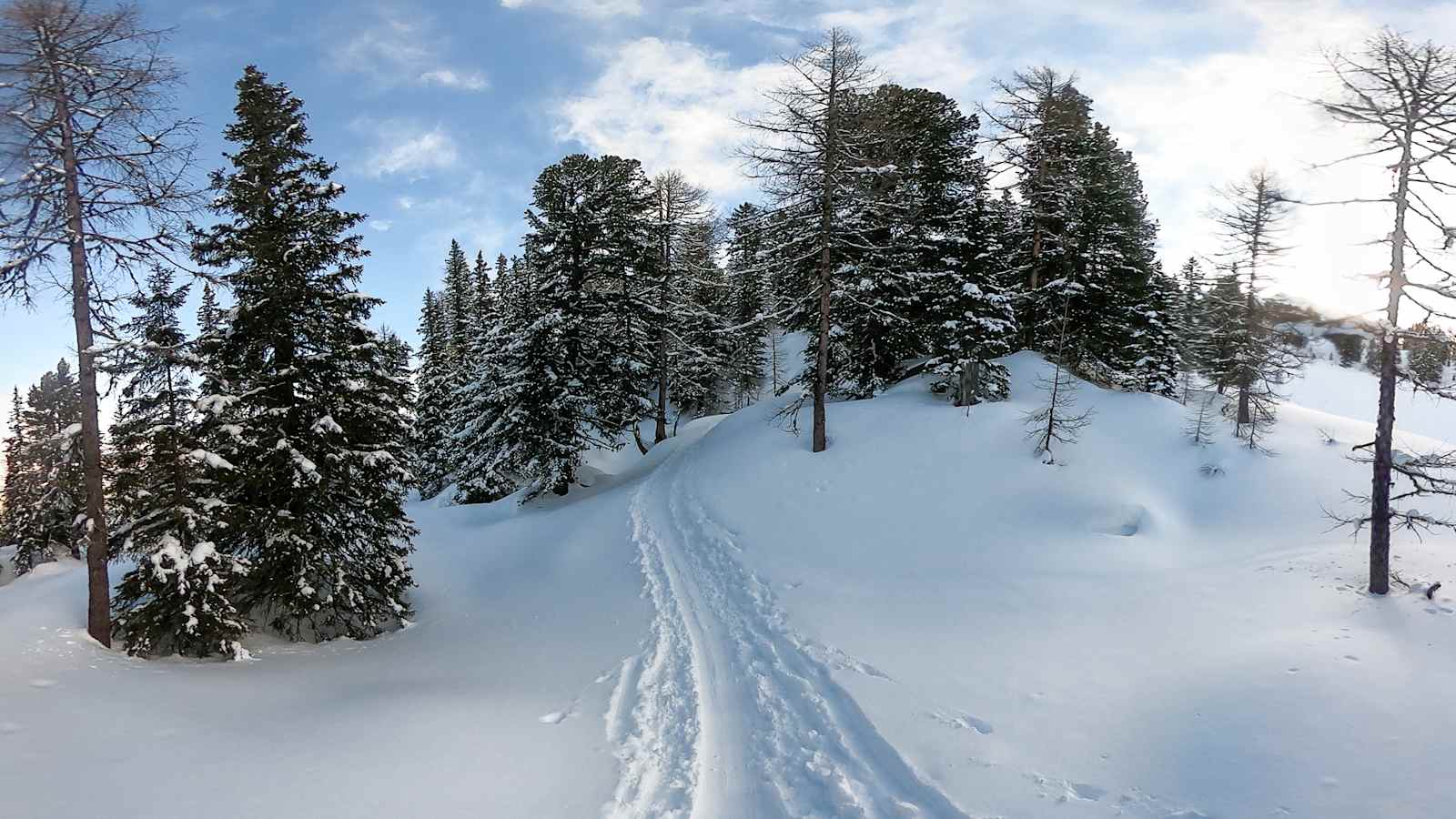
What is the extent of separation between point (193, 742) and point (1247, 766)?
36.3 feet

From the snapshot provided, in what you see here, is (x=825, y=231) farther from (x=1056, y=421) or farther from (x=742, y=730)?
(x=742, y=730)

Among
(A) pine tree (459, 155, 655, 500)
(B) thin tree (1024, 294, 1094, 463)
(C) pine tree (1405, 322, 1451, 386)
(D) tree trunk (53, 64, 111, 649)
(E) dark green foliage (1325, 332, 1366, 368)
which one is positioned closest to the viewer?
(D) tree trunk (53, 64, 111, 649)

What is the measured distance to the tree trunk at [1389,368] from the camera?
10477 mm

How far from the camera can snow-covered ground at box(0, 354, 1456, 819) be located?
5.71 meters

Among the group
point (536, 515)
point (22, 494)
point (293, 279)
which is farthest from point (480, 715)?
point (22, 494)

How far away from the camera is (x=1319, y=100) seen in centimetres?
1087

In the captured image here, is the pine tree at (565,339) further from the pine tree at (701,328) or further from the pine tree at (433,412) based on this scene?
the pine tree at (433,412)

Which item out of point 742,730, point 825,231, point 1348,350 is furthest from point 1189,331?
point 1348,350

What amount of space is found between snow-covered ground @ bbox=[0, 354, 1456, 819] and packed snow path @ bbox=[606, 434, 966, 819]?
4 cm

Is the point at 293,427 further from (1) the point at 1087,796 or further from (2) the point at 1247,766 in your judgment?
(2) the point at 1247,766

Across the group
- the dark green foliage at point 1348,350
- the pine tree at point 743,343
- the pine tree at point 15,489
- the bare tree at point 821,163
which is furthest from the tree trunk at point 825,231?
the dark green foliage at point 1348,350

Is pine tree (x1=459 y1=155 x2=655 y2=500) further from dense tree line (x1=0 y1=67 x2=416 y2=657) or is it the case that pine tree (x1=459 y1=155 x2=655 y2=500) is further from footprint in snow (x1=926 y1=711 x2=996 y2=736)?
footprint in snow (x1=926 y1=711 x2=996 y2=736)

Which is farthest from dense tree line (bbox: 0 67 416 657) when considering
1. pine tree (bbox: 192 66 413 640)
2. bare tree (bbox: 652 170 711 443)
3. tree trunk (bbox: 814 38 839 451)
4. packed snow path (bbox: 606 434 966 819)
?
bare tree (bbox: 652 170 711 443)

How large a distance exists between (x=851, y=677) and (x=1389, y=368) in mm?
11595
